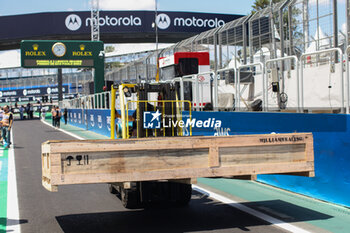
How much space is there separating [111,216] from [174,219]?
1091 millimetres

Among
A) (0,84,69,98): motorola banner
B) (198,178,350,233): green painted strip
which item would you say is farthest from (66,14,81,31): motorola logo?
(0,84,69,98): motorola banner

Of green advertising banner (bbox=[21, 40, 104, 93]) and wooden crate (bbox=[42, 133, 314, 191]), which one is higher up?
green advertising banner (bbox=[21, 40, 104, 93])

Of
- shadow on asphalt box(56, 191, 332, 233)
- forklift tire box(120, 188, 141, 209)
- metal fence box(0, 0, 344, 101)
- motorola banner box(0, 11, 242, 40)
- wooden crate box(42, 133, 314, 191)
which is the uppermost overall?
motorola banner box(0, 11, 242, 40)

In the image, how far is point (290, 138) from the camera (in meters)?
6.66

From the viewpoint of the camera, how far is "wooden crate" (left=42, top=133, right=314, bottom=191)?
586cm

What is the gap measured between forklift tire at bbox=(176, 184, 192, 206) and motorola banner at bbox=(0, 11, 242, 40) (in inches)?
1664

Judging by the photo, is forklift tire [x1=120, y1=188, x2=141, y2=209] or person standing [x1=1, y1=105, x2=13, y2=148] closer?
forklift tire [x1=120, y1=188, x2=141, y2=209]

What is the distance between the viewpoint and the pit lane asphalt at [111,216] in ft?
22.7

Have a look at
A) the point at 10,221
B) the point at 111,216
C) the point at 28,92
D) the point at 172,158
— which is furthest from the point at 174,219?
the point at 28,92

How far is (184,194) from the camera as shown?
8133 mm

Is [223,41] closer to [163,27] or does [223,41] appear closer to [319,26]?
[319,26]

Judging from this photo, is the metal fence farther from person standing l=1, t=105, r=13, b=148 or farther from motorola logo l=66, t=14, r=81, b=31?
motorola logo l=66, t=14, r=81, b=31

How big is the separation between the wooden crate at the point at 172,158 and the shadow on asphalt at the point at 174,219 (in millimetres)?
970

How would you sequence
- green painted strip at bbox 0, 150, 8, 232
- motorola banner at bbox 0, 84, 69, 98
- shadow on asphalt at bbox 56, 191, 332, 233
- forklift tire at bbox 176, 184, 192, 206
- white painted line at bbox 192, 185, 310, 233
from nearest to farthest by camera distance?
white painted line at bbox 192, 185, 310, 233
shadow on asphalt at bbox 56, 191, 332, 233
green painted strip at bbox 0, 150, 8, 232
forklift tire at bbox 176, 184, 192, 206
motorola banner at bbox 0, 84, 69, 98
